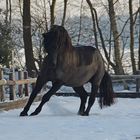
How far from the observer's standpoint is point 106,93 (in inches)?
507

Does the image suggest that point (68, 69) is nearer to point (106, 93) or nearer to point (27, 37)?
point (106, 93)

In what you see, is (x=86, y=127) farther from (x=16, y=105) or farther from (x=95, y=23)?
(x=95, y=23)

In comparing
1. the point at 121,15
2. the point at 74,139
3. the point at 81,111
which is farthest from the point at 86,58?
the point at 121,15

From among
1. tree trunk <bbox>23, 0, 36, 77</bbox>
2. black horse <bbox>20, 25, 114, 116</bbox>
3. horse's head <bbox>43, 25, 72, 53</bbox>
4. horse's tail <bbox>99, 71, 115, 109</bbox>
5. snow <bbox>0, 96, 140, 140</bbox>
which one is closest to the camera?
snow <bbox>0, 96, 140, 140</bbox>

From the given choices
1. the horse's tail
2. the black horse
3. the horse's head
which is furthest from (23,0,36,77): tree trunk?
the horse's head

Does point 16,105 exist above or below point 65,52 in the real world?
below

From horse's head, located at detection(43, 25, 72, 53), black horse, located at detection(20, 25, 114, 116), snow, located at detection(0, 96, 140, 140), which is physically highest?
horse's head, located at detection(43, 25, 72, 53)

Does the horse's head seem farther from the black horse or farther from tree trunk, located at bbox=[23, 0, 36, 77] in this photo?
tree trunk, located at bbox=[23, 0, 36, 77]

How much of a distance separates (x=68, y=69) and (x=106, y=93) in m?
1.67

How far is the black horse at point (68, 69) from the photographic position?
11160mm

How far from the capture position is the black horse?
1116 centimetres

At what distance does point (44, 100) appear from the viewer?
1139 cm

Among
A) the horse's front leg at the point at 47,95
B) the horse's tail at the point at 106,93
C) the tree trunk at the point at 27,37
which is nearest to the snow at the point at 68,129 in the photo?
the horse's front leg at the point at 47,95

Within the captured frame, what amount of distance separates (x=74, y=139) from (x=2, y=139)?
1.02 m
